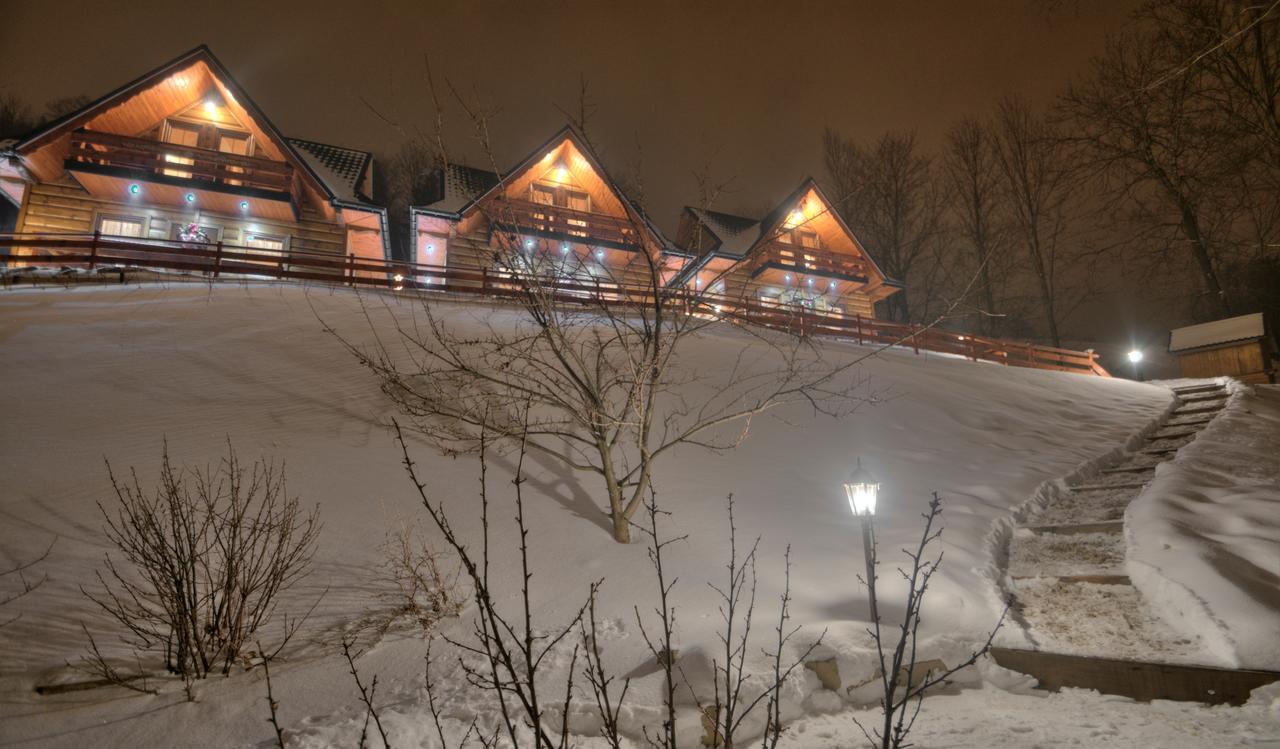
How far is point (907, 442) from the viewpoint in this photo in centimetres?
1029

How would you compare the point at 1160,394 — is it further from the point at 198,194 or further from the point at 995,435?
the point at 198,194

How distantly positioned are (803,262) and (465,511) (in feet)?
64.8

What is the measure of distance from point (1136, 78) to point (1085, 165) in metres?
2.22

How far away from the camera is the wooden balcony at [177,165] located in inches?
616

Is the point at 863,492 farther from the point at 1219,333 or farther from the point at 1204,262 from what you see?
the point at 1204,262

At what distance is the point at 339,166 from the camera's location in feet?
69.7

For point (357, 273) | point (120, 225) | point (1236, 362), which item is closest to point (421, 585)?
point (357, 273)

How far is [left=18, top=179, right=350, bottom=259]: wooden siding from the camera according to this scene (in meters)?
16.3

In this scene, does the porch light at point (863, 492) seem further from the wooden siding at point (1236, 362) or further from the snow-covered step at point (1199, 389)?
the wooden siding at point (1236, 362)

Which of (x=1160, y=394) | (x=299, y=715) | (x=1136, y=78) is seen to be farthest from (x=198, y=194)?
(x=1160, y=394)

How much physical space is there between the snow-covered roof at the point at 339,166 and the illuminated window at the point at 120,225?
15.8 feet

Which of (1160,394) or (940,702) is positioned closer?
(940,702)

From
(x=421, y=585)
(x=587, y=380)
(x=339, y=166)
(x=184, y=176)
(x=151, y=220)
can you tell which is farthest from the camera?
(x=339, y=166)

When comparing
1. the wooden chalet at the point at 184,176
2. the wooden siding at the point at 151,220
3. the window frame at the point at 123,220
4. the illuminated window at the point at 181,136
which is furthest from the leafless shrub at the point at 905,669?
the window frame at the point at 123,220
